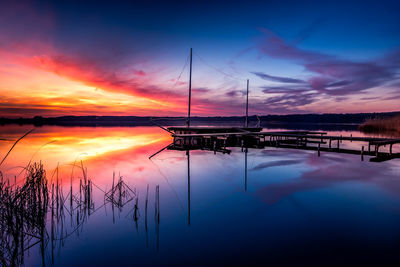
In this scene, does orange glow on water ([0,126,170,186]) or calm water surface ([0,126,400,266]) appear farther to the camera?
orange glow on water ([0,126,170,186])

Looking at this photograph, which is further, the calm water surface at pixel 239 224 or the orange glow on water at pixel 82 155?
the orange glow on water at pixel 82 155

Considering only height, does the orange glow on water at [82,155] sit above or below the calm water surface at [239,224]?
below

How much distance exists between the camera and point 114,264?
5137 mm

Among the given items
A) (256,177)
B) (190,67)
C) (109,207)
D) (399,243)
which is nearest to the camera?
(399,243)

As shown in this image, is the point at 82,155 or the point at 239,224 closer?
the point at 239,224

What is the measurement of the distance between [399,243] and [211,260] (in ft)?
15.6

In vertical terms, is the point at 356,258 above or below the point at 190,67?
below

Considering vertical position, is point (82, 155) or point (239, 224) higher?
point (239, 224)

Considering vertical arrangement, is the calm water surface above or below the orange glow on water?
above

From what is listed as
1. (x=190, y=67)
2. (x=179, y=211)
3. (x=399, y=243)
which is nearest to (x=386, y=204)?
(x=399, y=243)

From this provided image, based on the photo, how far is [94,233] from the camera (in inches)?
255

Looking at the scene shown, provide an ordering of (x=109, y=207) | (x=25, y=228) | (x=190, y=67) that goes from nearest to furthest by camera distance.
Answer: (x=25, y=228) → (x=109, y=207) → (x=190, y=67)

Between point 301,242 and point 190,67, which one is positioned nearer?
point 301,242

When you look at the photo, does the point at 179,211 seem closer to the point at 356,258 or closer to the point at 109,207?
the point at 109,207
